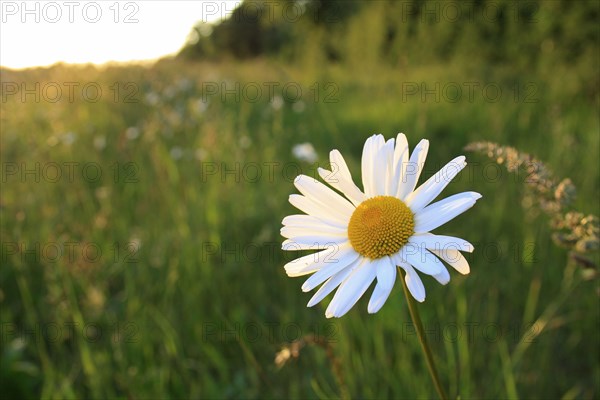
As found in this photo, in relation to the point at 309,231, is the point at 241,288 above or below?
below

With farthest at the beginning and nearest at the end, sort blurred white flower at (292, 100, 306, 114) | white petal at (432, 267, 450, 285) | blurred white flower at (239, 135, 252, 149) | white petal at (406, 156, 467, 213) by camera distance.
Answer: blurred white flower at (292, 100, 306, 114) → blurred white flower at (239, 135, 252, 149) → white petal at (406, 156, 467, 213) → white petal at (432, 267, 450, 285)

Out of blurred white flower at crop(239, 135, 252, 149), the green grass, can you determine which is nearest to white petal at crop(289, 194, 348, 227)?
the green grass

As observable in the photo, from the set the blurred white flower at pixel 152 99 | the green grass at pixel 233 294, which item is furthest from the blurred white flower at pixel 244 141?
the blurred white flower at pixel 152 99

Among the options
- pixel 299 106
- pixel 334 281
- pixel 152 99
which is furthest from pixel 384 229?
pixel 299 106

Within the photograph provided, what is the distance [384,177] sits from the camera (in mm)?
894

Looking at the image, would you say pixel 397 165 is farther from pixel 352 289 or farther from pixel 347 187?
pixel 352 289

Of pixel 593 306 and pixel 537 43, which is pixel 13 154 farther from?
pixel 537 43

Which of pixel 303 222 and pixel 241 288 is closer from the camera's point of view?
pixel 303 222

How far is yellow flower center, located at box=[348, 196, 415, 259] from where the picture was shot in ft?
2.69

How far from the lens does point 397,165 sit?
0.88 metres

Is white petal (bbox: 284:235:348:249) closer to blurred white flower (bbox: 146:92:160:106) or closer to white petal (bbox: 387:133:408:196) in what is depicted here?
white petal (bbox: 387:133:408:196)

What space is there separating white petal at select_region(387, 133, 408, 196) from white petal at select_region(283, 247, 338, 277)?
0.46 feet

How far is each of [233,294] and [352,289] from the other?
1517 millimetres

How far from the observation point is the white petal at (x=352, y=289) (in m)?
0.75
